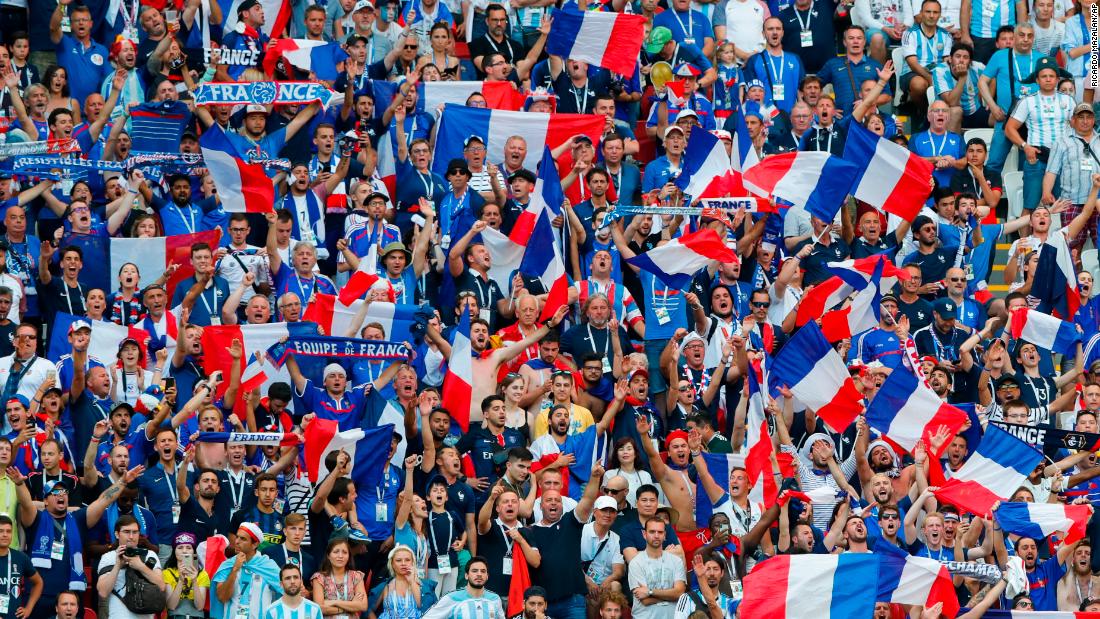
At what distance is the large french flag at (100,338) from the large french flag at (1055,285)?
7.39 metres

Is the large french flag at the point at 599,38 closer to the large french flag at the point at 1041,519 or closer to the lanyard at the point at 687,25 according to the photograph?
the lanyard at the point at 687,25

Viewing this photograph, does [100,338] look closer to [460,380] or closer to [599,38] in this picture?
[460,380]

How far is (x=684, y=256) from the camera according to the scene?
65.6ft

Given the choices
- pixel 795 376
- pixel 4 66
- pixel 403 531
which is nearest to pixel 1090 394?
pixel 795 376

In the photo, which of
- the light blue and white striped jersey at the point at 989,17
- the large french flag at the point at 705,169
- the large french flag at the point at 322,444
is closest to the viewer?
the large french flag at the point at 322,444

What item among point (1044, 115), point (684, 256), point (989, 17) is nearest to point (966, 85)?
point (1044, 115)

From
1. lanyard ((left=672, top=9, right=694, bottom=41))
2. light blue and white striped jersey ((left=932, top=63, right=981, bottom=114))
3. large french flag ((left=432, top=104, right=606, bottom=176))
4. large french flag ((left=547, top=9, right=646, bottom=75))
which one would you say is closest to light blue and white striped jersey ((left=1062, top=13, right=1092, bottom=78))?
light blue and white striped jersey ((left=932, top=63, right=981, bottom=114))

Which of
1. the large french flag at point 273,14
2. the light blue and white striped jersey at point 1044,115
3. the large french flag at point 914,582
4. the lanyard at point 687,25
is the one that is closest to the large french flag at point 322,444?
the large french flag at point 914,582

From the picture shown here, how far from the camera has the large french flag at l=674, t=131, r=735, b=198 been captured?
21.1 metres

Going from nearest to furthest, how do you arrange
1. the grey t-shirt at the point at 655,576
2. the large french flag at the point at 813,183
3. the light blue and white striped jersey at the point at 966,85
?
1. the grey t-shirt at the point at 655,576
2. the large french flag at the point at 813,183
3. the light blue and white striped jersey at the point at 966,85

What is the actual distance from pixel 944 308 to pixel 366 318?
4663 millimetres

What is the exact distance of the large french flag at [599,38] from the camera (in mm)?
22359

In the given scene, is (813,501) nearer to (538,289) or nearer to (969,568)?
(969,568)

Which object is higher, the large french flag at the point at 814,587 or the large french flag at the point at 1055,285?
the large french flag at the point at 1055,285
